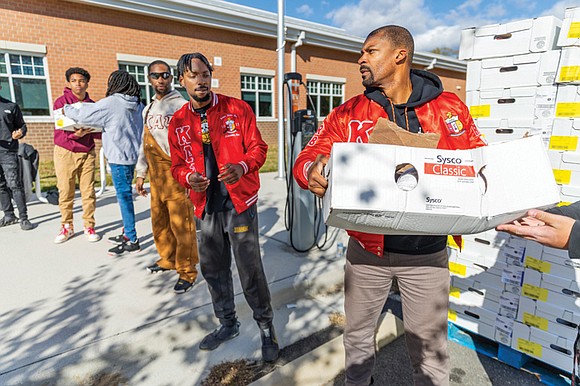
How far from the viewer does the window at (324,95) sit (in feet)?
54.6

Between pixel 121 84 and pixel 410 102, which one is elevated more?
pixel 121 84

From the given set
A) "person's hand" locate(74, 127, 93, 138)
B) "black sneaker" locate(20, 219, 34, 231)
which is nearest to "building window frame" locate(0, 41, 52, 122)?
"black sneaker" locate(20, 219, 34, 231)

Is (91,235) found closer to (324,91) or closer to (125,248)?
(125,248)

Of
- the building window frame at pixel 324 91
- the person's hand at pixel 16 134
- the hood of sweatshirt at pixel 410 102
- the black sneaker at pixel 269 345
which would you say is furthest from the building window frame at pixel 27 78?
the hood of sweatshirt at pixel 410 102

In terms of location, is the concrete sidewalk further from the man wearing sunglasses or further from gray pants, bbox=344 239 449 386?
gray pants, bbox=344 239 449 386

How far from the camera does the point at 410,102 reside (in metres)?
1.80

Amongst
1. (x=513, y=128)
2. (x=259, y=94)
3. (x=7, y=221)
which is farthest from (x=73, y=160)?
(x=259, y=94)

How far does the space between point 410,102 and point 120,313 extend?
8.63ft

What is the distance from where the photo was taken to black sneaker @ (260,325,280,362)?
250 centimetres

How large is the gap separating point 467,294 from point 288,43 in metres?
13.4

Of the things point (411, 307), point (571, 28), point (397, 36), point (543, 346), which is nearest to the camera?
point (397, 36)

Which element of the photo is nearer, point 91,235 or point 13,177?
point 91,235

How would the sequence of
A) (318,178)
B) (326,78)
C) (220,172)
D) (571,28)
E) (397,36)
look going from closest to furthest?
(318,178) → (397,36) → (571,28) → (220,172) → (326,78)

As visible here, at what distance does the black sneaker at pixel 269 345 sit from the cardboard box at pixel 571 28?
255 centimetres
